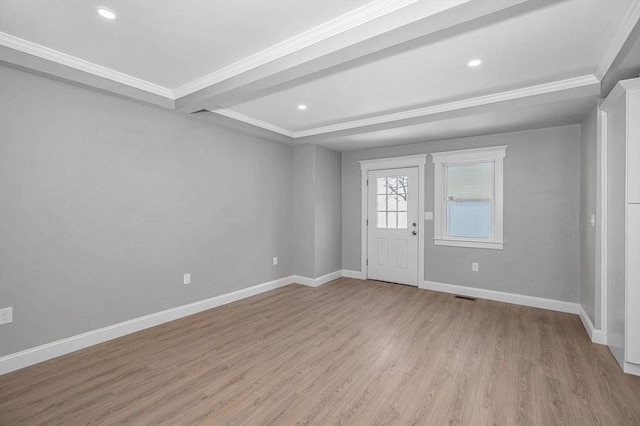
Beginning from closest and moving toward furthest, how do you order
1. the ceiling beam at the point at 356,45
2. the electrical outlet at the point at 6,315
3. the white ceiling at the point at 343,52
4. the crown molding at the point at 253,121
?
the ceiling beam at the point at 356,45 < the white ceiling at the point at 343,52 < the electrical outlet at the point at 6,315 < the crown molding at the point at 253,121

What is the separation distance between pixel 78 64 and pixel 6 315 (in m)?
2.19

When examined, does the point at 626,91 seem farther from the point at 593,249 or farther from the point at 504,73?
the point at 593,249

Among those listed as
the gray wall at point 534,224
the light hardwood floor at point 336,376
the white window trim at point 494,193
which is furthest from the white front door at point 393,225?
the light hardwood floor at point 336,376

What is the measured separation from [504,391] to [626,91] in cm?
251

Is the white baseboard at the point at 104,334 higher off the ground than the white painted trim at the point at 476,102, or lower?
lower

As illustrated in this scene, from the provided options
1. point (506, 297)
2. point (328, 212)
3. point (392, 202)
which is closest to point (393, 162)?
point (392, 202)

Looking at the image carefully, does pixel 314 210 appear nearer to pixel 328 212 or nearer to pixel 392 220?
pixel 328 212

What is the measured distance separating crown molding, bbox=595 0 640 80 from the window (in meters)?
2.83

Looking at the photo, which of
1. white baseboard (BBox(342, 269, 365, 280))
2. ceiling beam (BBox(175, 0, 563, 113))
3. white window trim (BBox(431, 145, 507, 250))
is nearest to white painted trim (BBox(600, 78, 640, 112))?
ceiling beam (BBox(175, 0, 563, 113))

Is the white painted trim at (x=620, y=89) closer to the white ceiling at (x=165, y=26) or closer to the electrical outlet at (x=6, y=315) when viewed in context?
the white ceiling at (x=165, y=26)

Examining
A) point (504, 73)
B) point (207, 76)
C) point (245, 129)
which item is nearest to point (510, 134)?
point (504, 73)

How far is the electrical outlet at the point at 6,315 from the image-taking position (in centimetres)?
245

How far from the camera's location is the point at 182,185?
3.75 meters

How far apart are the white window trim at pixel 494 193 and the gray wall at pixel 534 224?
79mm
